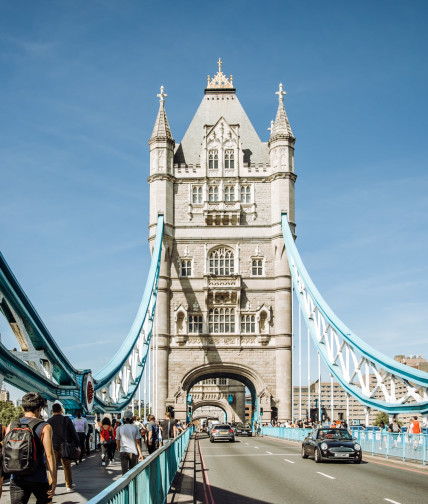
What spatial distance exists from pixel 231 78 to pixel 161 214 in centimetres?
1630

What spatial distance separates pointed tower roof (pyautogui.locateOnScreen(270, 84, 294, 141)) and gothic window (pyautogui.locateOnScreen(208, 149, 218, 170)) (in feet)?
15.4

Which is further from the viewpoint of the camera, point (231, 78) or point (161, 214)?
point (231, 78)

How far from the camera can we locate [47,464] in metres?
7.53

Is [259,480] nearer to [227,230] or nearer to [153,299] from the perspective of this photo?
[153,299]

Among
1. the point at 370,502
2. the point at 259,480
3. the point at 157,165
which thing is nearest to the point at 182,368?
the point at 157,165

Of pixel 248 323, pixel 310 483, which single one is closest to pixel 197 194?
pixel 248 323

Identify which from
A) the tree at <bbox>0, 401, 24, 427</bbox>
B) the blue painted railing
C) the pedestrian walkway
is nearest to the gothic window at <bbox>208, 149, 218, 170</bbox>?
the blue painted railing

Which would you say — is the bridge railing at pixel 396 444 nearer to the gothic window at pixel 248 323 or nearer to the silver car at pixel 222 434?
the silver car at pixel 222 434

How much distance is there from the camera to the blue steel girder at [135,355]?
38181 millimetres

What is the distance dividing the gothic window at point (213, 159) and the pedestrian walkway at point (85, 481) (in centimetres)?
3837

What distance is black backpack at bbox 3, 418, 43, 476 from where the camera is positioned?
7145 mm

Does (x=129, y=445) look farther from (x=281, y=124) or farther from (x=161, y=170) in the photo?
(x=281, y=124)

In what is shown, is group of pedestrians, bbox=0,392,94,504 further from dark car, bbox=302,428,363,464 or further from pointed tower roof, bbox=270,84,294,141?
pointed tower roof, bbox=270,84,294,141

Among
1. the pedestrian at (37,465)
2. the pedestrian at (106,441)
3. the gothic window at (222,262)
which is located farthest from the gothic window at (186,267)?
the pedestrian at (37,465)
